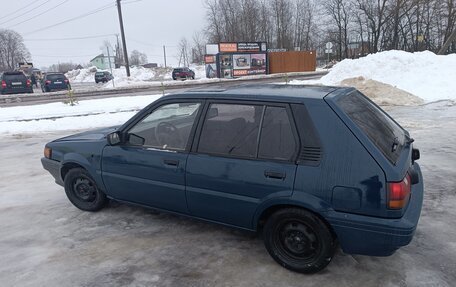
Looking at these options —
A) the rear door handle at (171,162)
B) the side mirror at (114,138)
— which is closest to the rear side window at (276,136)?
the rear door handle at (171,162)

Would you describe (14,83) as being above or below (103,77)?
below

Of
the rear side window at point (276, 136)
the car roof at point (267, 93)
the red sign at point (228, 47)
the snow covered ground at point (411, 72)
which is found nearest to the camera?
the rear side window at point (276, 136)

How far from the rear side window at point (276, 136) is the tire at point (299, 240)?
1.63 ft

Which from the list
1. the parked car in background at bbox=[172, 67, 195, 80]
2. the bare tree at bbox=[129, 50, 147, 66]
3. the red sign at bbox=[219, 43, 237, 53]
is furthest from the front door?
the bare tree at bbox=[129, 50, 147, 66]

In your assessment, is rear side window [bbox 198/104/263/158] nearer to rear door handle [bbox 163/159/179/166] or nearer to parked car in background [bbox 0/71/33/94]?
rear door handle [bbox 163/159/179/166]

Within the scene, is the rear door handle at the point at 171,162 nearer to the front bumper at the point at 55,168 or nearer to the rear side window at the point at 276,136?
the rear side window at the point at 276,136

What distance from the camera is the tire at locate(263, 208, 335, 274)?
3.03 metres

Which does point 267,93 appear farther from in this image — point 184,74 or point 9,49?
point 9,49

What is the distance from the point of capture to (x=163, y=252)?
12.1 feet

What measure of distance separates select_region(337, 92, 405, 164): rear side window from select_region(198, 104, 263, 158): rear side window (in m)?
0.79

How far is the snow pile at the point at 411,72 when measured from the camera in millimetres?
15188

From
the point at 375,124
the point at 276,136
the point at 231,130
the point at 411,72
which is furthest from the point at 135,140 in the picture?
the point at 411,72

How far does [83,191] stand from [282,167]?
2870 millimetres

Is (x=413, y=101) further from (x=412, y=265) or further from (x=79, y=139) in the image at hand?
(x=79, y=139)
